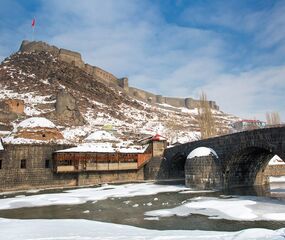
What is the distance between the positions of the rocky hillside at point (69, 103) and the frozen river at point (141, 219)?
3580 cm

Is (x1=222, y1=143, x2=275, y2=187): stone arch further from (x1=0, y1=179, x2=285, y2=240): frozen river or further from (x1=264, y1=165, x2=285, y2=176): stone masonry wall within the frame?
(x1=264, y1=165, x2=285, y2=176): stone masonry wall

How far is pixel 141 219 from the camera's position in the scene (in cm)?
1335

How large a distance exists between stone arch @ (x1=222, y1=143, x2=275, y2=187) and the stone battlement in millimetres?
84659

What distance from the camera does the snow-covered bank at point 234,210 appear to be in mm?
13233

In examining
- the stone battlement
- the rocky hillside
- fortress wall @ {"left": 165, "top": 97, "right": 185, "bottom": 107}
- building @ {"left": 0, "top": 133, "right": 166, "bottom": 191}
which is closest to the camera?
building @ {"left": 0, "top": 133, "right": 166, "bottom": 191}

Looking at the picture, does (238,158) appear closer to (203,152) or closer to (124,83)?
(203,152)

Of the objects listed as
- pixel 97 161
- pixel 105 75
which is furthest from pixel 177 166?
pixel 105 75

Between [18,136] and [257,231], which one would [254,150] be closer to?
[257,231]

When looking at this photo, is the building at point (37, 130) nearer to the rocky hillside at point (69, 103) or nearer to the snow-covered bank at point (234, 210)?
the rocky hillside at point (69, 103)

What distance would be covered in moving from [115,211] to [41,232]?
616cm

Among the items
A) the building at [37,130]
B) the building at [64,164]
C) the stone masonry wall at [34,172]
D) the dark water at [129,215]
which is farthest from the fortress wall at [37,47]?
the dark water at [129,215]

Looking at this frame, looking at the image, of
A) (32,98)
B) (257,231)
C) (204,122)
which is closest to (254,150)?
(257,231)

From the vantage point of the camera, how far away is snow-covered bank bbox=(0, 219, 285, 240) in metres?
9.00

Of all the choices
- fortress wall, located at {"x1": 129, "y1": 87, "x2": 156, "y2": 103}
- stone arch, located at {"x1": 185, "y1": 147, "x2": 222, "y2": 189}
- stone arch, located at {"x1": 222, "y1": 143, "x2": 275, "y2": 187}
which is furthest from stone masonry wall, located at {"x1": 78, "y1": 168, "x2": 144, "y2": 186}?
fortress wall, located at {"x1": 129, "y1": 87, "x2": 156, "y2": 103}
